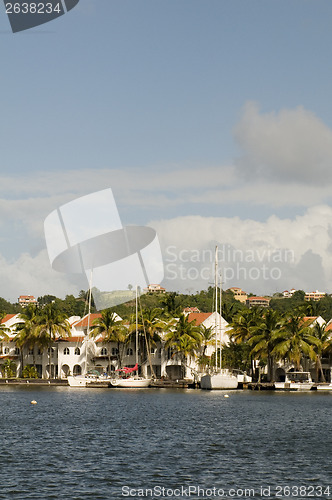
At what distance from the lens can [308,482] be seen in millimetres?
37562

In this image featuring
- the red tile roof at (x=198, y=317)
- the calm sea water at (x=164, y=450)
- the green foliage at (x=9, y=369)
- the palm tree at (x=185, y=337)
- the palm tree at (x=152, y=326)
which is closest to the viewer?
the calm sea water at (x=164, y=450)

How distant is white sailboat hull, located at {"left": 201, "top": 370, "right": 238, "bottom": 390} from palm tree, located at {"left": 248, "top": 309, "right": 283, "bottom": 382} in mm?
8722

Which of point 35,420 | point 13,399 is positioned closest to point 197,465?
point 35,420

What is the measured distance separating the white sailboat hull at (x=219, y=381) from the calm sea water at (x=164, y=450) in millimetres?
22472

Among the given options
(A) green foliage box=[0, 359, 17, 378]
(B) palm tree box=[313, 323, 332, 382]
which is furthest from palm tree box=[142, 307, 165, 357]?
(A) green foliage box=[0, 359, 17, 378]

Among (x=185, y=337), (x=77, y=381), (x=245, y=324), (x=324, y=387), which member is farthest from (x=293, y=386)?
(x=77, y=381)

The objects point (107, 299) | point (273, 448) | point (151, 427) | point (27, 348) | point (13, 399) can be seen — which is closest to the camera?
point (273, 448)

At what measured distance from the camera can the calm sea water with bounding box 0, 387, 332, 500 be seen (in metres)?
35.8

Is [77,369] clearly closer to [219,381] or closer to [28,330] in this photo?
[28,330]

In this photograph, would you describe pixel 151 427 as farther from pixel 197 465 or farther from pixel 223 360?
pixel 223 360

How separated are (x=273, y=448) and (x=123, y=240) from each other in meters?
53.8

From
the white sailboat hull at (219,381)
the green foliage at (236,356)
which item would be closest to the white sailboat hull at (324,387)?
the green foliage at (236,356)

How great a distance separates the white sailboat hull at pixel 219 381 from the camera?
10844 centimetres

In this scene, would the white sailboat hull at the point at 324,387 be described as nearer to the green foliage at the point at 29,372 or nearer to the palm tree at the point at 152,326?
the palm tree at the point at 152,326
